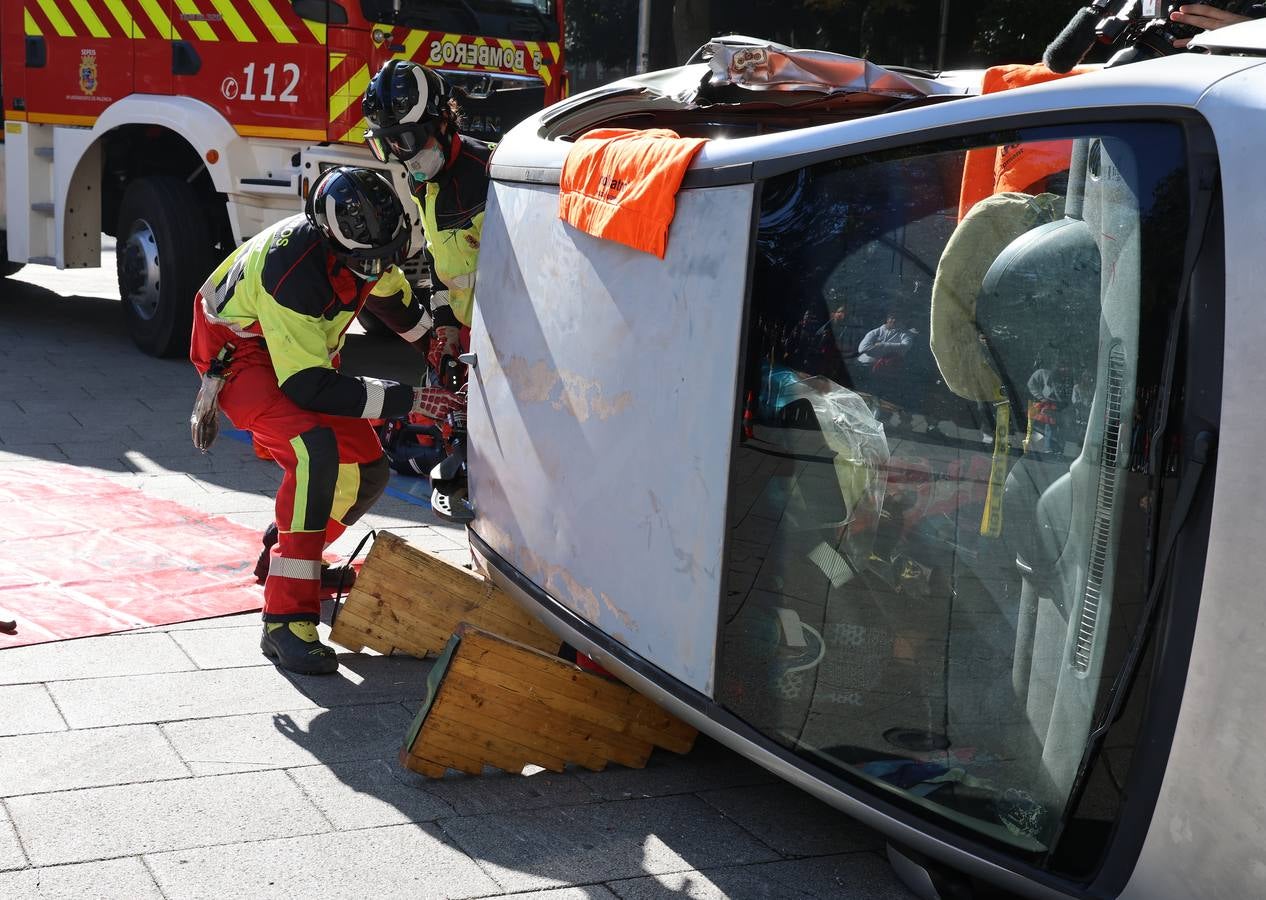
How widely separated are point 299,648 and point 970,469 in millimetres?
2251

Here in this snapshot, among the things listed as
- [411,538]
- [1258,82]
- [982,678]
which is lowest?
[411,538]

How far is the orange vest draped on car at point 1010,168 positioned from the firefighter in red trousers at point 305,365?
210 cm

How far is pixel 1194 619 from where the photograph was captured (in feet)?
6.56

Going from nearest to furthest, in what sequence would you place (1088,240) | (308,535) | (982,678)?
1. (1088,240)
2. (982,678)
3. (308,535)

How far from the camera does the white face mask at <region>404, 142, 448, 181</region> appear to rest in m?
5.41

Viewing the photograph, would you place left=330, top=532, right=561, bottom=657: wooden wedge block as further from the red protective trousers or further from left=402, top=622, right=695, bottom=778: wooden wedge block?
left=402, top=622, right=695, bottom=778: wooden wedge block

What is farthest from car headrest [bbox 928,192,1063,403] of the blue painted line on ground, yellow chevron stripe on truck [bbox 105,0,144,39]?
yellow chevron stripe on truck [bbox 105,0,144,39]

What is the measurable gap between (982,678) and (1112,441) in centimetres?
48

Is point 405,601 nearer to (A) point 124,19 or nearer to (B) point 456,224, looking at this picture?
(B) point 456,224

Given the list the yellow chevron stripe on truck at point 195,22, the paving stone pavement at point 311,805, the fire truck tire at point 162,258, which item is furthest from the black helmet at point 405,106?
the fire truck tire at point 162,258

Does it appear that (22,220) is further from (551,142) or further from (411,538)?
(551,142)

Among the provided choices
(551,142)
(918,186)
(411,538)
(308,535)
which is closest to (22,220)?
(411,538)

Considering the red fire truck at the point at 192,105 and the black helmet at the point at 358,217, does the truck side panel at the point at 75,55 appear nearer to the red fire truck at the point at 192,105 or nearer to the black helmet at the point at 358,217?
the red fire truck at the point at 192,105

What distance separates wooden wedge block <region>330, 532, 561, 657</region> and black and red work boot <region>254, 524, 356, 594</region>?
0.53 meters
